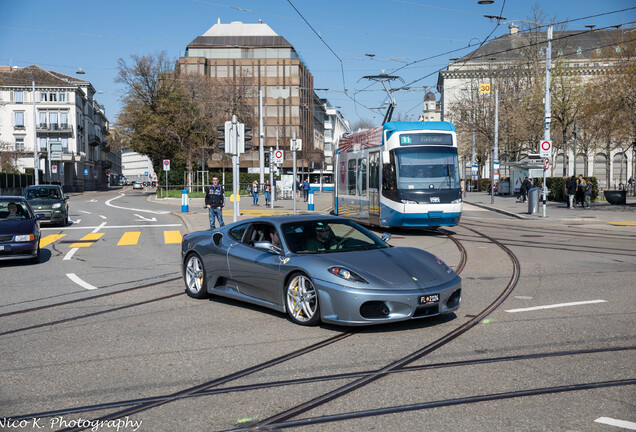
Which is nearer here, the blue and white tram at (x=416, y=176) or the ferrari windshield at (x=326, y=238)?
the ferrari windshield at (x=326, y=238)

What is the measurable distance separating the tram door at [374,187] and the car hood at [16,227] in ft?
32.8

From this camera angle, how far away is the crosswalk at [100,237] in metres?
18.8

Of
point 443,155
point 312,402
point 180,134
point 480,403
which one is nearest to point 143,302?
point 312,402

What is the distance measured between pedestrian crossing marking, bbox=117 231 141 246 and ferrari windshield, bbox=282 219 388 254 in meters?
11.4

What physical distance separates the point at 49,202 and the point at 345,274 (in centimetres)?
2097

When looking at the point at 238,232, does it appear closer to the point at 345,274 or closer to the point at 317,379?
the point at 345,274

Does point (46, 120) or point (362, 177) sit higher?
point (46, 120)

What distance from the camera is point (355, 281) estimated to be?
6.91m

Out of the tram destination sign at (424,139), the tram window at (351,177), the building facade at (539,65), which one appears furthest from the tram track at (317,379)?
the building facade at (539,65)

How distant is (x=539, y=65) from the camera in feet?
174

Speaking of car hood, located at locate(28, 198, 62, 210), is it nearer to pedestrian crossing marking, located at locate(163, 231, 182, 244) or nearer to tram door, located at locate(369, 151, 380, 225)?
pedestrian crossing marking, located at locate(163, 231, 182, 244)

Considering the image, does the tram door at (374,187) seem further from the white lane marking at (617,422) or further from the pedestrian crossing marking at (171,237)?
the white lane marking at (617,422)

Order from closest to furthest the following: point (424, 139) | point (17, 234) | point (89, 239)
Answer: point (17, 234), point (424, 139), point (89, 239)

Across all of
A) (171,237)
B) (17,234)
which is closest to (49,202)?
(171,237)
